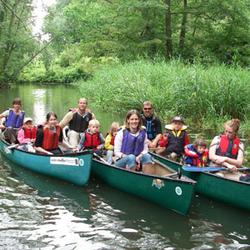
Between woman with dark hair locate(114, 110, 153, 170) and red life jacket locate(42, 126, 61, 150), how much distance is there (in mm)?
1519

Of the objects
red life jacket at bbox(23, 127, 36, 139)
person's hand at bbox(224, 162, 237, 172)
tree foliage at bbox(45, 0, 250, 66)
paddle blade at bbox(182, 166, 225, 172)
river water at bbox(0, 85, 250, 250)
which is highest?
tree foliage at bbox(45, 0, 250, 66)

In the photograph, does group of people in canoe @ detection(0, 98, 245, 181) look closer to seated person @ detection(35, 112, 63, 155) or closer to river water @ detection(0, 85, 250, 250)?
seated person @ detection(35, 112, 63, 155)

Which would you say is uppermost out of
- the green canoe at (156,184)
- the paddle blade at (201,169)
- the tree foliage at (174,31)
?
the tree foliage at (174,31)

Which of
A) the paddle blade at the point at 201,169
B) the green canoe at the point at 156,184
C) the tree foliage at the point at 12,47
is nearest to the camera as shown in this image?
the green canoe at the point at 156,184

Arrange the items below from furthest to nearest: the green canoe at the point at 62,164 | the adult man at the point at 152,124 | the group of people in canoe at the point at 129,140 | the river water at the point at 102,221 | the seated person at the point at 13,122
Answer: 1. the seated person at the point at 13,122
2. the adult man at the point at 152,124
3. the green canoe at the point at 62,164
4. the group of people in canoe at the point at 129,140
5. the river water at the point at 102,221

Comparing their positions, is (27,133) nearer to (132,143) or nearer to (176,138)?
(132,143)

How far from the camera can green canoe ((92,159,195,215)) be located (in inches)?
223

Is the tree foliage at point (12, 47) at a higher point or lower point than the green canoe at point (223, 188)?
higher

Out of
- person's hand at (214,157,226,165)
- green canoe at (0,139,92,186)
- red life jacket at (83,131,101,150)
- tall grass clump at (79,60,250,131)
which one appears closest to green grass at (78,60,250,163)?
tall grass clump at (79,60,250,131)

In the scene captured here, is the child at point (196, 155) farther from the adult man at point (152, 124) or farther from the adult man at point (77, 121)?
the adult man at point (77, 121)

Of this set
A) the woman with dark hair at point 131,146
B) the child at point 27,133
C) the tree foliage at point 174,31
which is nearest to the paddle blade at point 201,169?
the woman with dark hair at point 131,146

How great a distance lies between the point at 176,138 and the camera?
24.4 ft

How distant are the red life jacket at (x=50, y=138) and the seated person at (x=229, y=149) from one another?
2681 mm

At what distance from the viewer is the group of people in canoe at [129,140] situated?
655 cm
